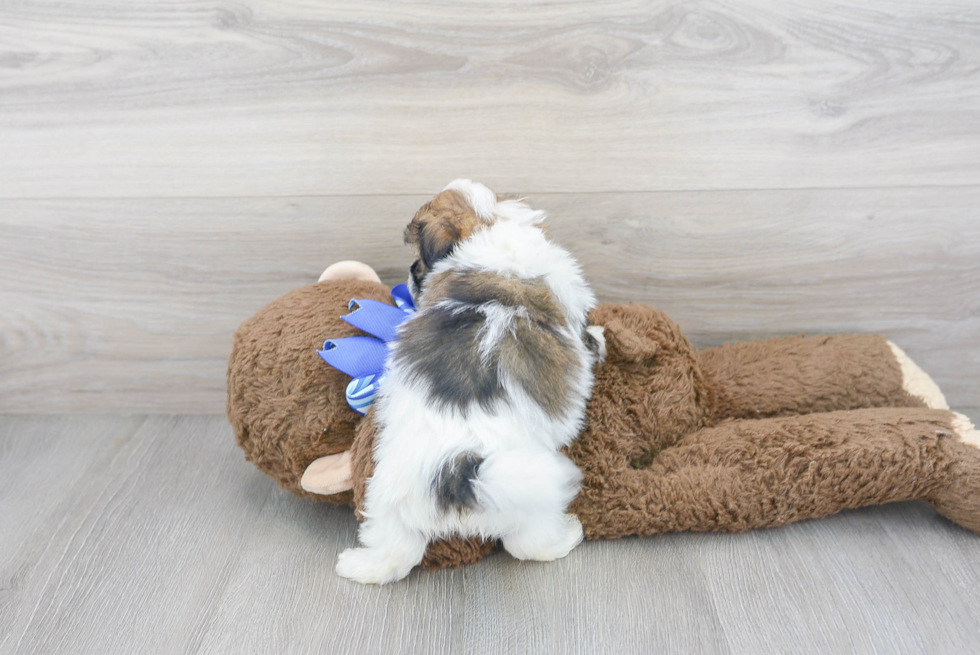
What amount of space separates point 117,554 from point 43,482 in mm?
289

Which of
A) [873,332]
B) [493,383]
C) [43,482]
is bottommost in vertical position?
[43,482]

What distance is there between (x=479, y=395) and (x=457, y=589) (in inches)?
11.1

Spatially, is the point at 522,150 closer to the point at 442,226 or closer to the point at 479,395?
the point at 442,226

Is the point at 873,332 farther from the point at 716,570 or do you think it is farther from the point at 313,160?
the point at 313,160

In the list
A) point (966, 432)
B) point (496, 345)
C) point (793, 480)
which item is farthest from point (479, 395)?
point (966, 432)

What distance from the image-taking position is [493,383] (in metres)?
0.81

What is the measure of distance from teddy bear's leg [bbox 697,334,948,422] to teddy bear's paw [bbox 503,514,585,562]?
1.03ft

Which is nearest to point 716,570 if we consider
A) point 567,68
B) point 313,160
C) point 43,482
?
point 567,68

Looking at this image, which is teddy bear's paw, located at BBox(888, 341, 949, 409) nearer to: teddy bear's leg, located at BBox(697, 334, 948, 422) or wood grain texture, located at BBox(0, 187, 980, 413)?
teddy bear's leg, located at BBox(697, 334, 948, 422)

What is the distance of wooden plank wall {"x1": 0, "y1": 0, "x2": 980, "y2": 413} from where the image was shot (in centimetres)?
107

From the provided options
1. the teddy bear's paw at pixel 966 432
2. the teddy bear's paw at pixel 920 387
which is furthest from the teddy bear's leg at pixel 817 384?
the teddy bear's paw at pixel 966 432

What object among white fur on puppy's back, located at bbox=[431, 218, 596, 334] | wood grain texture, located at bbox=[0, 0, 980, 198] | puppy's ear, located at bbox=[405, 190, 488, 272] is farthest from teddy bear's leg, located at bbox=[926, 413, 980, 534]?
puppy's ear, located at bbox=[405, 190, 488, 272]

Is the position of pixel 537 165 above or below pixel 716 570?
above

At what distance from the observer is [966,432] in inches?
38.0
